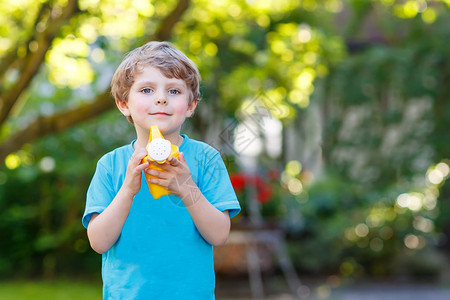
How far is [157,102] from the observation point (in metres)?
1.50

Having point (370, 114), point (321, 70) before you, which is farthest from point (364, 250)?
point (321, 70)

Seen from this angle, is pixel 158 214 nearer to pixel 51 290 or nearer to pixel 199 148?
pixel 199 148

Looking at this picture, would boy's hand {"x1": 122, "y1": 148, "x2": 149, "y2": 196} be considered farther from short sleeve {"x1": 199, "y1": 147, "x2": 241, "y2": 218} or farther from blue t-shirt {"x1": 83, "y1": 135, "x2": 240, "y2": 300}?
short sleeve {"x1": 199, "y1": 147, "x2": 241, "y2": 218}

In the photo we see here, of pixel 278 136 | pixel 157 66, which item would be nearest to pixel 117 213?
pixel 157 66

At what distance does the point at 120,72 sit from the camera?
1601 millimetres

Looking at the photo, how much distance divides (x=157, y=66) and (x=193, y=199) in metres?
0.35

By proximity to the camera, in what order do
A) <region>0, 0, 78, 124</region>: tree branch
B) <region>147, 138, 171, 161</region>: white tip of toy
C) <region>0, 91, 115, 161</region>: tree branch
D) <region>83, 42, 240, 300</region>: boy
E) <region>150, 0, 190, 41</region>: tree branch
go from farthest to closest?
<region>0, 91, 115, 161</region>: tree branch → <region>150, 0, 190, 41</region>: tree branch → <region>0, 0, 78, 124</region>: tree branch → <region>83, 42, 240, 300</region>: boy → <region>147, 138, 171, 161</region>: white tip of toy

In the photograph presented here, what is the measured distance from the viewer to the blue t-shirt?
1.49 m

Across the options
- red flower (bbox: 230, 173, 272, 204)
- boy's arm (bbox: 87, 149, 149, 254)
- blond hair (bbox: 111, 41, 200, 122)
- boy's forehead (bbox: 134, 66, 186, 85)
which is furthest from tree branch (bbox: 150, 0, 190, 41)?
boy's arm (bbox: 87, 149, 149, 254)

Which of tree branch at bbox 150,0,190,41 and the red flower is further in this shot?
the red flower

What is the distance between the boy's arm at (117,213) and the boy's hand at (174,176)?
0.04m

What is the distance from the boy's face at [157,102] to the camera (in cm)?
150

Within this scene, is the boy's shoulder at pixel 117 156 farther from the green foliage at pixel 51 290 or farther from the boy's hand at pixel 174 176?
the green foliage at pixel 51 290

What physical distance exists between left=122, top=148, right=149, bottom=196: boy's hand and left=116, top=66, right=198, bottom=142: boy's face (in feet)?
0.39
